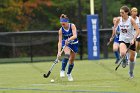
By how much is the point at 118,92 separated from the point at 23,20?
24.5m

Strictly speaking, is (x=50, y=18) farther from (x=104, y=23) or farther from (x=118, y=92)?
(x=118, y=92)

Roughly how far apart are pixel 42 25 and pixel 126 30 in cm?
2110

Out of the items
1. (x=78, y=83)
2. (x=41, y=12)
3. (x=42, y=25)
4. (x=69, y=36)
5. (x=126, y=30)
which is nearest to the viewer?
(x=78, y=83)

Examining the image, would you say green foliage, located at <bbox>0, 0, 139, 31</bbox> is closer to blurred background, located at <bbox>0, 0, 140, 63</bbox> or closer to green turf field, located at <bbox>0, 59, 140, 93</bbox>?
blurred background, located at <bbox>0, 0, 140, 63</bbox>

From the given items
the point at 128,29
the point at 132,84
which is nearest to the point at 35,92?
the point at 132,84

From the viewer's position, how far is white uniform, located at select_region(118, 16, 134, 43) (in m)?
17.1

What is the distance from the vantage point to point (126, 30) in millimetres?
17234

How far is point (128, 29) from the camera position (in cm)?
1722

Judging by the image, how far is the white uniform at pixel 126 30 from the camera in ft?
56.2

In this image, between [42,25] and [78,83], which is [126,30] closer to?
[78,83]

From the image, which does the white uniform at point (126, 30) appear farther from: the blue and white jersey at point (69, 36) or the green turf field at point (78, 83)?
the blue and white jersey at point (69, 36)

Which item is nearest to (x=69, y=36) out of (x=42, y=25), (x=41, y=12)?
(x=42, y=25)

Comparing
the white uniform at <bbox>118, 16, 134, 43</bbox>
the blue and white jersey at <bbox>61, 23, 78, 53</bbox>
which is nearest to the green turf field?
the blue and white jersey at <bbox>61, 23, 78, 53</bbox>

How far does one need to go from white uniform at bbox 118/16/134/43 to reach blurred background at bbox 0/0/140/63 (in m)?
12.5
